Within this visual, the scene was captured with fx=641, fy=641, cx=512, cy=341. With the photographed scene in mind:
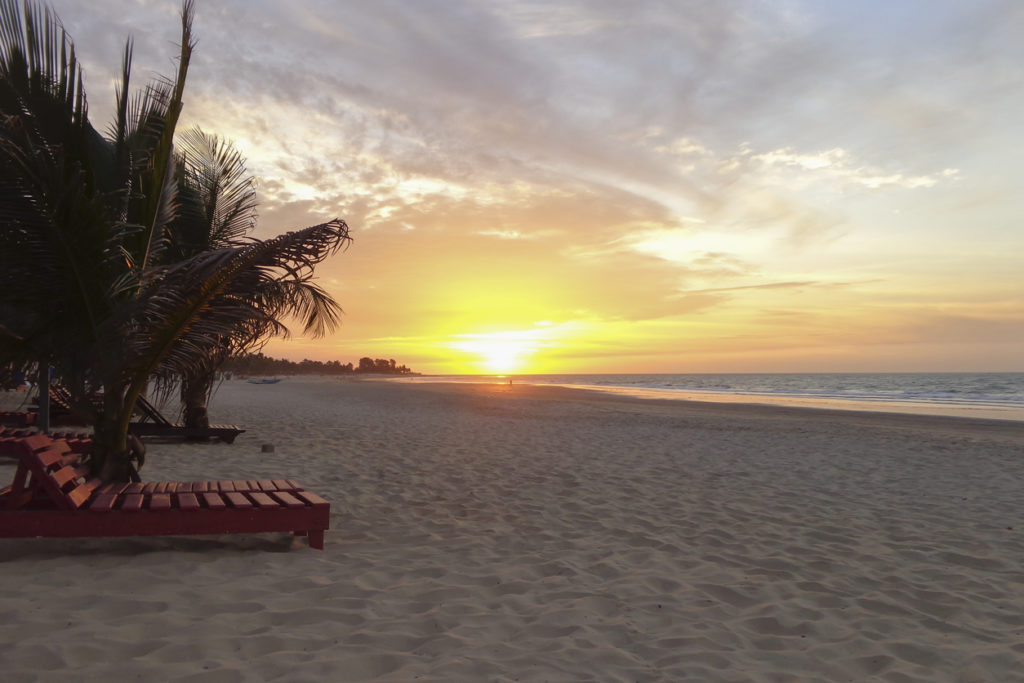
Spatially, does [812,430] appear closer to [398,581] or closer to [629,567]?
[629,567]

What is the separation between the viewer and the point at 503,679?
3129mm

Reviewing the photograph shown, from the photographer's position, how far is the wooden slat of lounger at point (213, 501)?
477 centimetres

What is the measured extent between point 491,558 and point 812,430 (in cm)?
1443

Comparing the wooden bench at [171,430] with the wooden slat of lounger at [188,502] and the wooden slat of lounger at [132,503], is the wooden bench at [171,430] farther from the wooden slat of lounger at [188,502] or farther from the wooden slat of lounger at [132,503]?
the wooden slat of lounger at [188,502]

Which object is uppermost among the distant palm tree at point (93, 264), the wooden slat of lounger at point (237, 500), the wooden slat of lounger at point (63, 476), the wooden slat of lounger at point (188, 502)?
the distant palm tree at point (93, 264)

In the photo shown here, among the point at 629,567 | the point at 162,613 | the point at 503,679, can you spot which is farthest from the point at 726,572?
the point at 162,613

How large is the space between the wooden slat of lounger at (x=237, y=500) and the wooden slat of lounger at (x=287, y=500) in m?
0.24

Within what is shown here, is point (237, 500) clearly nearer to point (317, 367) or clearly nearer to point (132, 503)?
point (132, 503)

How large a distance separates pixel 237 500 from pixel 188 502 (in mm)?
344

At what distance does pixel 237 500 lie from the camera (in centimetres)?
502

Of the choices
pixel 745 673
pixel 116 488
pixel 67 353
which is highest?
pixel 67 353

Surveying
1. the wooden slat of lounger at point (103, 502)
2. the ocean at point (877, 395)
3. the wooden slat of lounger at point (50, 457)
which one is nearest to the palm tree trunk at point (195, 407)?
the wooden slat of lounger at point (50, 457)

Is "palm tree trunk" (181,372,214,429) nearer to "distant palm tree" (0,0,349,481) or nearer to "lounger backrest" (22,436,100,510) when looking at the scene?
"distant palm tree" (0,0,349,481)

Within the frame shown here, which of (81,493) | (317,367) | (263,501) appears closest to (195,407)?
A: (81,493)
